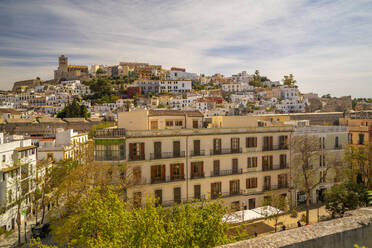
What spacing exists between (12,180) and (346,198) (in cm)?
3402

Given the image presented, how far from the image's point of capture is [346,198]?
27000 millimetres

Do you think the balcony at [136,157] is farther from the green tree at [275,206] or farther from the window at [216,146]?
the green tree at [275,206]

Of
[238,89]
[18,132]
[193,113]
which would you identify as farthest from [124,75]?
[193,113]

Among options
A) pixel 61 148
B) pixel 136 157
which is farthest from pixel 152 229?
pixel 61 148

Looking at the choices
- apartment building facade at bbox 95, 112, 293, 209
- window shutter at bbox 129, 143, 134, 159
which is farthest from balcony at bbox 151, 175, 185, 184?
window shutter at bbox 129, 143, 134, 159

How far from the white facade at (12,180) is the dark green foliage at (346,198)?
30974mm

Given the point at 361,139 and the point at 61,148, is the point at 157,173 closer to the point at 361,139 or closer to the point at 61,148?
the point at 61,148

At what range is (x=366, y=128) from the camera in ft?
129

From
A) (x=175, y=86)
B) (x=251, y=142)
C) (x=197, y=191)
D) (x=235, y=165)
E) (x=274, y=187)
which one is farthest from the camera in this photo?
(x=175, y=86)

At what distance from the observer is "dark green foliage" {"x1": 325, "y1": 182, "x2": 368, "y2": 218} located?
26969 mm

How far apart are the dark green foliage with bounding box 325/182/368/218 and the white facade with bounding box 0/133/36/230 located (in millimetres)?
30974

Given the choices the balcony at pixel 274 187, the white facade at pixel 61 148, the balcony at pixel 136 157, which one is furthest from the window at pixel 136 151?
the white facade at pixel 61 148

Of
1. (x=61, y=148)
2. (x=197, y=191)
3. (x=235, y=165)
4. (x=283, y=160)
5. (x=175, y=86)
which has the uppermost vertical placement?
(x=175, y=86)

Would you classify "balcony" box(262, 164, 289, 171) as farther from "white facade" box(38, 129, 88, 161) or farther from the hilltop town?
"white facade" box(38, 129, 88, 161)
